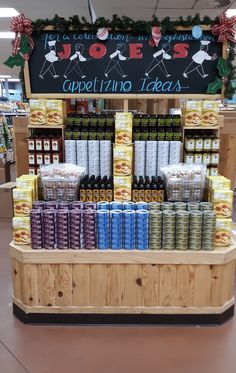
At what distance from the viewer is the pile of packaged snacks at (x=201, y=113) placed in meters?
3.30

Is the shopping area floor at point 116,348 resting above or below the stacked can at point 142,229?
below

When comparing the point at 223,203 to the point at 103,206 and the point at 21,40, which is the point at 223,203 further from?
the point at 21,40

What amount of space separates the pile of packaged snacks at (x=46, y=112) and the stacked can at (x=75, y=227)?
1.06m

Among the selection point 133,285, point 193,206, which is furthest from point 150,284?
point 193,206

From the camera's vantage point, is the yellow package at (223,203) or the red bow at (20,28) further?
the red bow at (20,28)


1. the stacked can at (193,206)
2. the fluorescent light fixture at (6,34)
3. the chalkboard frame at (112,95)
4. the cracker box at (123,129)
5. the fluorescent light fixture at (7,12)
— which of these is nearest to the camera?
the stacked can at (193,206)

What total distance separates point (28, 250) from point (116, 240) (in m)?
0.65

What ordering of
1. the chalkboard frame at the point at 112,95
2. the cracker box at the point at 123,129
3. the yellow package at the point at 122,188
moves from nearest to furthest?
1. the yellow package at the point at 122,188
2. the cracker box at the point at 123,129
3. the chalkboard frame at the point at 112,95

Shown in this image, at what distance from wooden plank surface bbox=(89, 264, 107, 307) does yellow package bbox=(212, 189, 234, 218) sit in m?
0.93

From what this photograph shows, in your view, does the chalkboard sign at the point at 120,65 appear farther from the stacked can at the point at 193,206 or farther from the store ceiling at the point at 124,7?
the store ceiling at the point at 124,7

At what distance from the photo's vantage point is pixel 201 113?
131 inches

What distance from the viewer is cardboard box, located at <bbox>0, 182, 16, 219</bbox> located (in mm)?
5668

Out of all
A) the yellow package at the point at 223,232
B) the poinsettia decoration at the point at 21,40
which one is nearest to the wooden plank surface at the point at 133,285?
the yellow package at the point at 223,232

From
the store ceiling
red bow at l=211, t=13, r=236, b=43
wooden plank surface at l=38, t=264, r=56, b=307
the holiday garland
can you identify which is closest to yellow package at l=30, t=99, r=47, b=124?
the holiday garland
